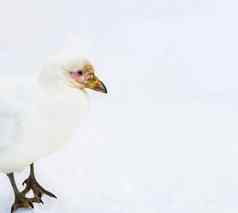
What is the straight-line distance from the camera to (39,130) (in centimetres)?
169

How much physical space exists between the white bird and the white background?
12.3 inches

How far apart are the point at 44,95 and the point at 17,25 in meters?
1.77

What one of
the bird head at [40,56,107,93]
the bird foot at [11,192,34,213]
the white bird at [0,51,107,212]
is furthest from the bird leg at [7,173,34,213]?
the bird head at [40,56,107,93]

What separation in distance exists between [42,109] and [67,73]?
0.38ft

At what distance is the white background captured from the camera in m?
2.03

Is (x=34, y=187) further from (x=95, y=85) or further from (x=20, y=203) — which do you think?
(x=95, y=85)

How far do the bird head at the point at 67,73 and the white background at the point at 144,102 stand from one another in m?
0.44

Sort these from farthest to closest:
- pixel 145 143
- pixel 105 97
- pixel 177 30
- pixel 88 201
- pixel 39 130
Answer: pixel 177 30, pixel 105 97, pixel 145 143, pixel 88 201, pixel 39 130

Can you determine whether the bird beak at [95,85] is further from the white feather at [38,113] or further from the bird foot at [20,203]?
the bird foot at [20,203]

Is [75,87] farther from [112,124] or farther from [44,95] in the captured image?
[112,124]

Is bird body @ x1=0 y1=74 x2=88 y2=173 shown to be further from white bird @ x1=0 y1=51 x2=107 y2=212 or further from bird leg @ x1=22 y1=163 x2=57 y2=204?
bird leg @ x1=22 y1=163 x2=57 y2=204

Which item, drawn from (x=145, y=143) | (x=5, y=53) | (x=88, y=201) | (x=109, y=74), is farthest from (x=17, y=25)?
(x=88, y=201)

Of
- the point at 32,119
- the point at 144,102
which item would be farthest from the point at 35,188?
the point at 144,102

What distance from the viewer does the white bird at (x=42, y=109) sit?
5.53 feet
